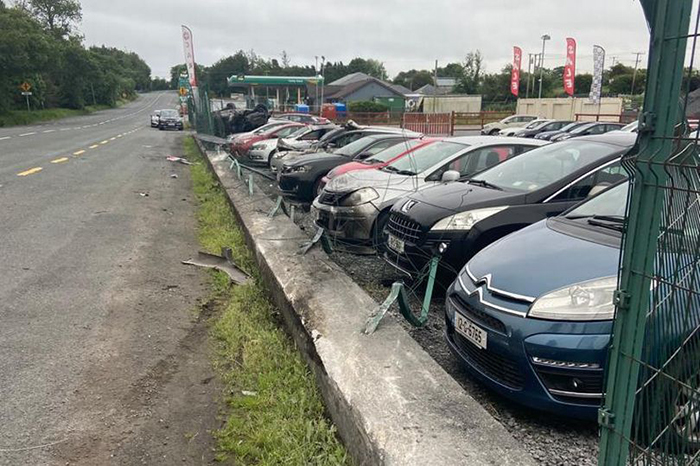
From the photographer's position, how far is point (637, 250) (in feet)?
5.62

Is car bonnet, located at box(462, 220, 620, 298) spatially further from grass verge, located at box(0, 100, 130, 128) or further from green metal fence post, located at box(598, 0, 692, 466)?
grass verge, located at box(0, 100, 130, 128)

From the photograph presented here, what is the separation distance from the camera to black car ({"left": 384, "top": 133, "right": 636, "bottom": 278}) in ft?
15.3

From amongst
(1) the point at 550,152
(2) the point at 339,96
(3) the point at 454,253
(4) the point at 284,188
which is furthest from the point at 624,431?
(2) the point at 339,96

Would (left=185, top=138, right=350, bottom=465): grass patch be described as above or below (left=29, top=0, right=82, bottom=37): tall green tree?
below

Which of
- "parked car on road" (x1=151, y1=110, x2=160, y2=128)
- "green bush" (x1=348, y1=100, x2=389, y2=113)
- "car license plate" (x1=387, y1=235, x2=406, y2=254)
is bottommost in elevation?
"car license plate" (x1=387, y1=235, x2=406, y2=254)

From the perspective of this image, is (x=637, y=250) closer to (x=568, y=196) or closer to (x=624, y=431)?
(x=624, y=431)

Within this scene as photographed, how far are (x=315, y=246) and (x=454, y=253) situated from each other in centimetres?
192

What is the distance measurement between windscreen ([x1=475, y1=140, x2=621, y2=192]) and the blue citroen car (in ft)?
4.42

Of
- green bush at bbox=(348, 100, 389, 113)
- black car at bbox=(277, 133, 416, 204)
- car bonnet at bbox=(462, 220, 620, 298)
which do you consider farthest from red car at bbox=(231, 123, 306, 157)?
green bush at bbox=(348, 100, 389, 113)

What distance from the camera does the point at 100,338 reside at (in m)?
4.22

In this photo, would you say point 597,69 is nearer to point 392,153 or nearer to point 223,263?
point 392,153

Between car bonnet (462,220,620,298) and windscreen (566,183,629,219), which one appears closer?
car bonnet (462,220,620,298)

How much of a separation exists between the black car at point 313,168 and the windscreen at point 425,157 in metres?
1.45

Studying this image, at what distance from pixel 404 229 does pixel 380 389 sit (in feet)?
7.95
